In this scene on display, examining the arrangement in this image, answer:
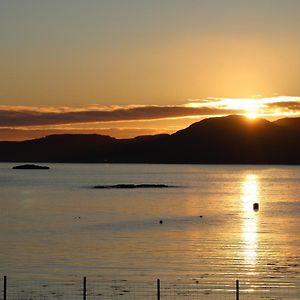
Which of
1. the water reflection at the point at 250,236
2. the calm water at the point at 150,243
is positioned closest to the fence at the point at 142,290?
the calm water at the point at 150,243

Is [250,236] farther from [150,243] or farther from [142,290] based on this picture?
[142,290]

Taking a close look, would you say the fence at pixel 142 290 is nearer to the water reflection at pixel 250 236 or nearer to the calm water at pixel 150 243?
the calm water at pixel 150 243

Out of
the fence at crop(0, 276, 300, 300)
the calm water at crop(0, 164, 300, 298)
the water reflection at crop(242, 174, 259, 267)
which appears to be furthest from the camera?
the water reflection at crop(242, 174, 259, 267)

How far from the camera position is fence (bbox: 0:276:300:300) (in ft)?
134

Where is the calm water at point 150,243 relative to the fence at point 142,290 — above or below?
above

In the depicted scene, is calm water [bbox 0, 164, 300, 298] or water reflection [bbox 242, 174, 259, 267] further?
water reflection [bbox 242, 174, 259, 267]

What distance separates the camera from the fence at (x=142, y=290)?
4088 centimetres

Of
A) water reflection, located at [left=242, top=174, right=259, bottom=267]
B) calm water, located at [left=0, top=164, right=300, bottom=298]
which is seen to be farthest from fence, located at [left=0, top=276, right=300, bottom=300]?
water reflection, located at [left=242, top=174, right=259, bottom=267]

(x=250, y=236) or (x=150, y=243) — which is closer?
(x=150, y=243)

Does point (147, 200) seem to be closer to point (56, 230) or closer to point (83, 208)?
point (83, 208)

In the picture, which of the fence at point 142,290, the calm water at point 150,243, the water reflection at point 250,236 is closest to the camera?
the fence at point 142,290

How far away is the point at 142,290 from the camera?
4331 centimetres

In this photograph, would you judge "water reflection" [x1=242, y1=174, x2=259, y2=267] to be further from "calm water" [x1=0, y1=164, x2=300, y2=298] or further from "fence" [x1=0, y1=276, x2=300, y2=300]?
"fence" [x1=0, y1=276, x2=300, y2=300]

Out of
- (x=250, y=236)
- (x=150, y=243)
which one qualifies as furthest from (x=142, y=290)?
(x=250, y=236)
